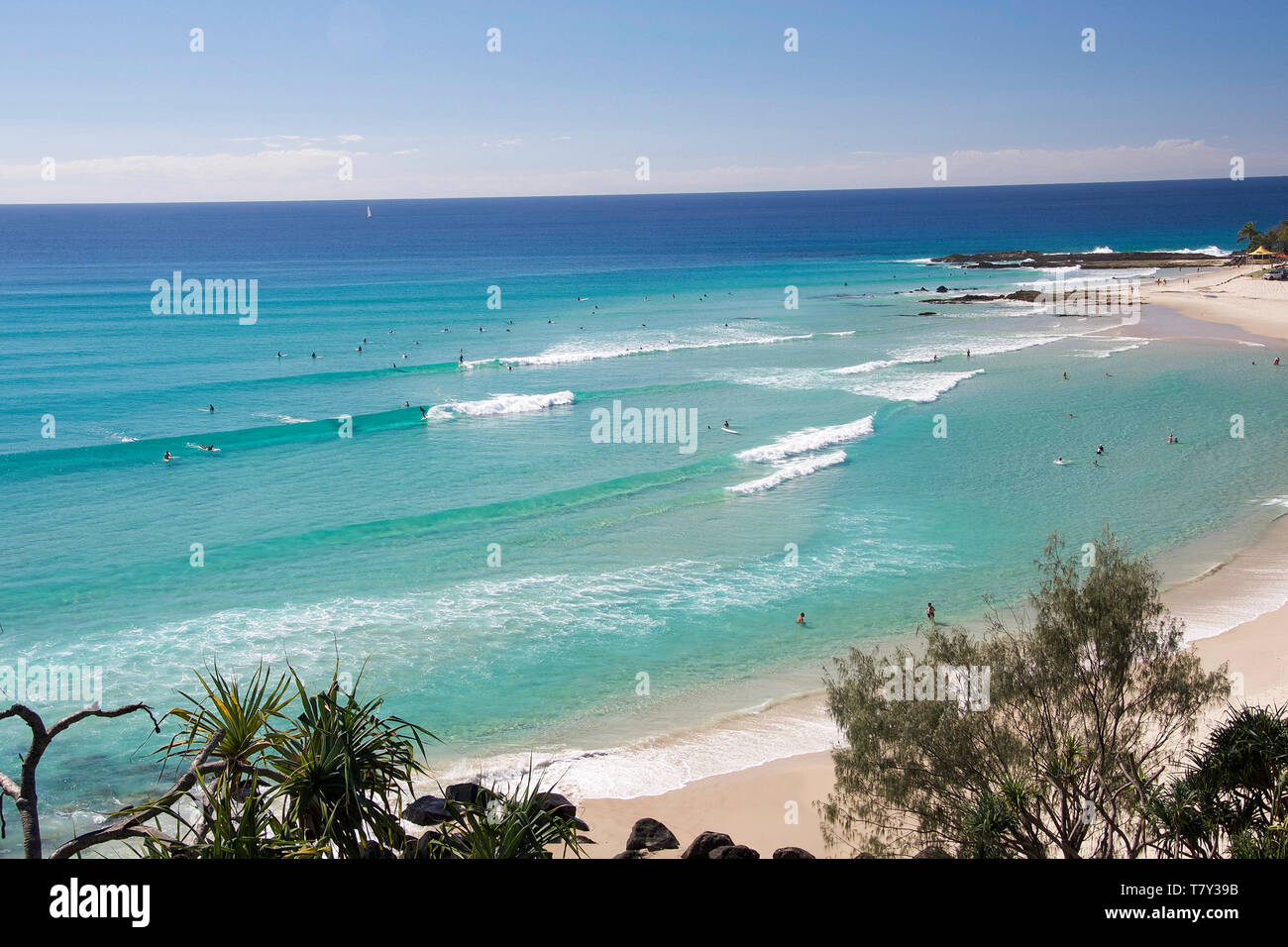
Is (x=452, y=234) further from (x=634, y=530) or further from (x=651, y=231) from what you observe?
(x=634, y=530)

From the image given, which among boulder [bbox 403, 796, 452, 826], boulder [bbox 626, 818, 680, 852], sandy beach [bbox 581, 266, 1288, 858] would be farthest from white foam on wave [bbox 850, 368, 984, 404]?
boulder [bbox 403, 796, 452, 826]

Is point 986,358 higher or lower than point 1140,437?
higher

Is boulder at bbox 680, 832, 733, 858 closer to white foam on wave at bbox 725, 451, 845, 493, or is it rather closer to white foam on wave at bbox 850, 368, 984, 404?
white foam on wave at bbox 725, 451, 845, 493

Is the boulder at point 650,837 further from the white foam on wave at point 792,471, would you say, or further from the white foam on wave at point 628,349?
the white foam on wave at point 628,349

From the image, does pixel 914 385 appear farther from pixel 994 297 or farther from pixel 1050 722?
pixel 1050 722

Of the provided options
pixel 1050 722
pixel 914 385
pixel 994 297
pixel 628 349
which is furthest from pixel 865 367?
pixel 1050 722

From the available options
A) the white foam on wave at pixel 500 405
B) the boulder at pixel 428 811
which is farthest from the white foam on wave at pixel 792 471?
the boulder at pixel 428 811
